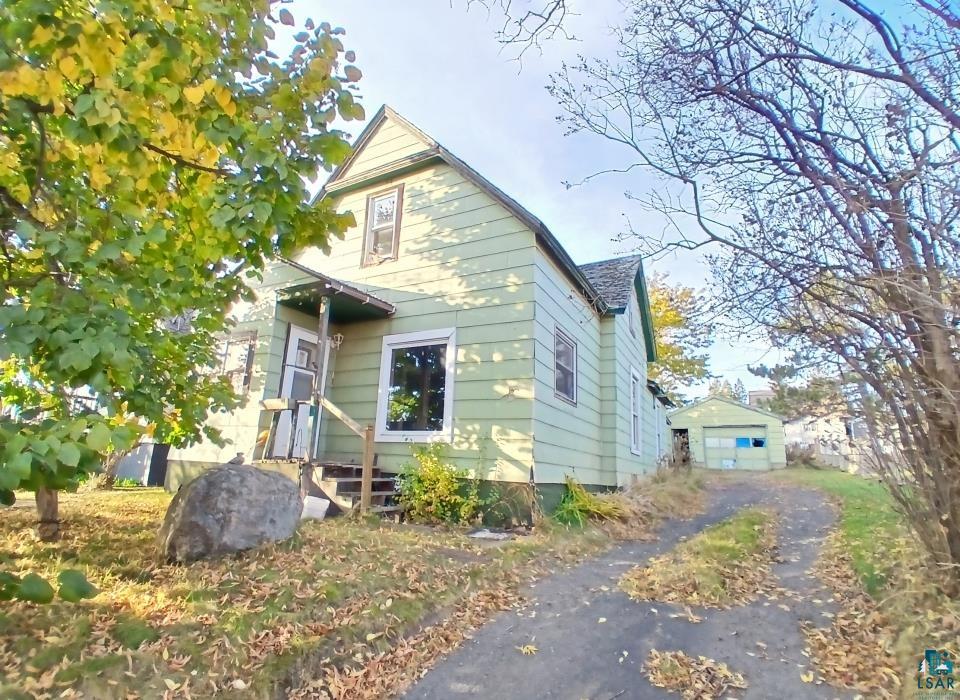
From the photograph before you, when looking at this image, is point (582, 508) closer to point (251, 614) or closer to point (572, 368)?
point (572, 368)

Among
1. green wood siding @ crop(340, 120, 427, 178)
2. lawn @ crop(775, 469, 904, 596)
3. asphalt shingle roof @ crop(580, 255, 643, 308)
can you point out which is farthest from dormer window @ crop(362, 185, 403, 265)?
lawn @ crop(775, 469, 904, 596)

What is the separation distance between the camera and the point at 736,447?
25.9 m

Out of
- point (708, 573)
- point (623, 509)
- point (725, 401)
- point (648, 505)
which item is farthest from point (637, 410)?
point (725, 401)

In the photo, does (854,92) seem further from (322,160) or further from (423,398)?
(423,398)

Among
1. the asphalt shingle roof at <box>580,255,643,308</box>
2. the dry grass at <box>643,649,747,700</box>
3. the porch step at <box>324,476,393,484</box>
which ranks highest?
the asphalt shingle roof at <box>580,255,643,308</box>

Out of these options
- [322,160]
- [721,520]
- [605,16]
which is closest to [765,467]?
[721,520]

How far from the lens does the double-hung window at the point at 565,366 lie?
30.0 ft

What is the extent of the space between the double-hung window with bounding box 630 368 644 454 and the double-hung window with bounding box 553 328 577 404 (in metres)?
3.58

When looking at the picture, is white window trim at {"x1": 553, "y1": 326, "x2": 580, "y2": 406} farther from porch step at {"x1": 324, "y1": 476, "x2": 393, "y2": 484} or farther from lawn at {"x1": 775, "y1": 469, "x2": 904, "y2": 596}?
lawn at {"x1": 775, "y1": 469, "x2": 904, "y2": 596}

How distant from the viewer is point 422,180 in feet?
32.7

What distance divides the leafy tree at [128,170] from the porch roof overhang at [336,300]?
405 centimetres

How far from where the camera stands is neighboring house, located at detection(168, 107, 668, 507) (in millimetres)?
8156

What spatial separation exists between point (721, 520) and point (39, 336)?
9722 millimetres

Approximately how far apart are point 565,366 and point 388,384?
3.21 metres
